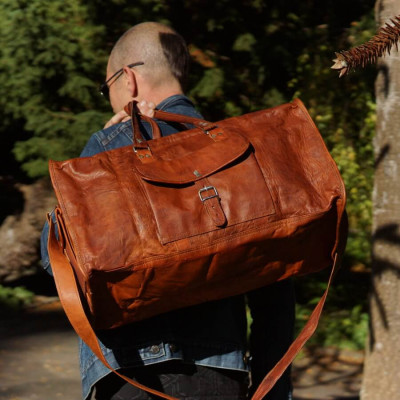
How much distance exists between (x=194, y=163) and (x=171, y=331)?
0.50 m

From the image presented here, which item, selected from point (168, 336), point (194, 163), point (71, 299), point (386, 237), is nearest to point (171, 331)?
point (168, 336)

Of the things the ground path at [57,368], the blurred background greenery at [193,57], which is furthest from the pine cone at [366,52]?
the blurred background greenery at [193,57]

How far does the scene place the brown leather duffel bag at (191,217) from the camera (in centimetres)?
188

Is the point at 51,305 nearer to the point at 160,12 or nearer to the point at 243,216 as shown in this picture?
the point at 160,12

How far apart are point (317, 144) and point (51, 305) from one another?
5.69m

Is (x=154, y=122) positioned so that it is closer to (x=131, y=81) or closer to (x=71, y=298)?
(x=131, y=81)

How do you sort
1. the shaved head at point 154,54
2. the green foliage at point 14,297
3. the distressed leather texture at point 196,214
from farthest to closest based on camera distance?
the green foliage at point 14,297 → the shaved head at point 154,54 → the distressed leather texture at point 196,214

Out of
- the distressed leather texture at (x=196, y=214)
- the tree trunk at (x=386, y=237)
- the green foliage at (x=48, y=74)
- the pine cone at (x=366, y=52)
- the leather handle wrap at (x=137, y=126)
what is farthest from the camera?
the green foliage at (x=48, y=74)

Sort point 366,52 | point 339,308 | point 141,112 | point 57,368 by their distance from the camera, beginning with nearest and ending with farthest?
point 366,52 → point 141,112 → point 57,368 → point 339,308

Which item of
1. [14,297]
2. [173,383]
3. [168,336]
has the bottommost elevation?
[14,297]

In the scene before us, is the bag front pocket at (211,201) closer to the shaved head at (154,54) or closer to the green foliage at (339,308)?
the shaved head at (154,54)

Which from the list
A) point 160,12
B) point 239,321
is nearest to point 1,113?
point 160,12

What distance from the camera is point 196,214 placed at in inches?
75.9

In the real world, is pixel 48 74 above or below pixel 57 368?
above
